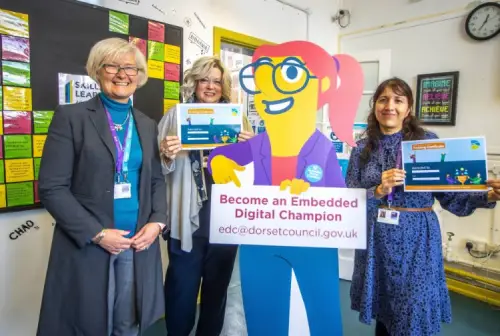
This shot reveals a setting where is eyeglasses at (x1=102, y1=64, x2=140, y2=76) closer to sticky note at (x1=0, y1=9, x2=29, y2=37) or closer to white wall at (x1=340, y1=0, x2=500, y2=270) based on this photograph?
sticky note at (x1=0, y1=9, x2=29, y2=37)

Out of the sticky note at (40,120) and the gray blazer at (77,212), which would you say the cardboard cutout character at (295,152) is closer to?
the gray blazer at (77,212)

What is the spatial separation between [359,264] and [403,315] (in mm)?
256

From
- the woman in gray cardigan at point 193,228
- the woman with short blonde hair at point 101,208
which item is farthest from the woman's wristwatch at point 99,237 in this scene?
the woman in gray cardigan at point 193,228

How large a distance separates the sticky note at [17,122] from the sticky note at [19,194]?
0.27m

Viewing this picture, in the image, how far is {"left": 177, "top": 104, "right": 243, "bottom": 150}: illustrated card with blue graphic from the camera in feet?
4.59

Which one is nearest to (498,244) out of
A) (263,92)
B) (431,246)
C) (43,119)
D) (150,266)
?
(431,246)

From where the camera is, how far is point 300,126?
1370 mm

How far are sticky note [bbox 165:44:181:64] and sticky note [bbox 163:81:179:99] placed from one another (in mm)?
148

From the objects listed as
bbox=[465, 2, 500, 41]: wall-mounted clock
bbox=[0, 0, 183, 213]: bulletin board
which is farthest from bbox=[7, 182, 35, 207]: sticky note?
bbox=[465, 2, 500, 41]: wall-mounted clock

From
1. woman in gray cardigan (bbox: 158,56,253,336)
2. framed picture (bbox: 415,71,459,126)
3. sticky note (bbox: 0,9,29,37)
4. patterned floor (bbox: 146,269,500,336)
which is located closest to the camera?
woman in gray cardigan (bbox: 158,56,253,336)

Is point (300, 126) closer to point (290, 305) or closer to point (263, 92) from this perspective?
point (263, 92)

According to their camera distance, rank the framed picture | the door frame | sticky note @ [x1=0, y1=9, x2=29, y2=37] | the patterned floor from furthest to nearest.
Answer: the framed picture < the door frame < the patterned floor < sticky note @ [x1=0, y1=9, x2=29, y2=37]

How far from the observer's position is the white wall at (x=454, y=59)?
9.47 ft

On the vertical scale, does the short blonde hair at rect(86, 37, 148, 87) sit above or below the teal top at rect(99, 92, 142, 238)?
above
